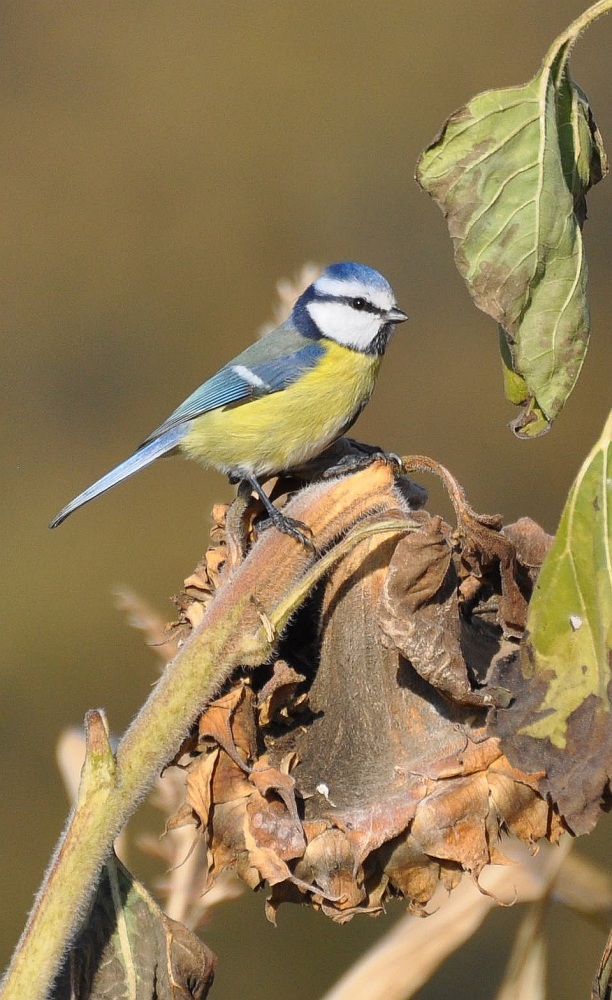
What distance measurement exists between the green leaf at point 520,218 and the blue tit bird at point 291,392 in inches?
30.7

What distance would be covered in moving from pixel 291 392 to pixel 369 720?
3.19ft

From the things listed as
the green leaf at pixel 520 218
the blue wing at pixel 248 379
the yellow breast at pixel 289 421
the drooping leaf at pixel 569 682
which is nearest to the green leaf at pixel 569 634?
the drooping leaf at pixel 569 682

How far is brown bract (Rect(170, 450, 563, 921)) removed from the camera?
890 mm

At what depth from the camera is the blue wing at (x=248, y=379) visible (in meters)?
1.88

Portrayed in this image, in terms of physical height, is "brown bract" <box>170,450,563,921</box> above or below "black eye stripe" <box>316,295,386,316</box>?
below

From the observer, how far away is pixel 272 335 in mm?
2023

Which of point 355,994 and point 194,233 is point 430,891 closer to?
point 355,994

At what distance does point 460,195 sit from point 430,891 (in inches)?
23.7

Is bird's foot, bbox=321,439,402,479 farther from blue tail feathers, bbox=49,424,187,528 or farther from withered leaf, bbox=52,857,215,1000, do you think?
blue tail feathers, bbox=49,424,187,528

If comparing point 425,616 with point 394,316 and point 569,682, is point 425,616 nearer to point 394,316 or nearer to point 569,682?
point 569,682

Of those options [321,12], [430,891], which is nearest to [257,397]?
[430,891]

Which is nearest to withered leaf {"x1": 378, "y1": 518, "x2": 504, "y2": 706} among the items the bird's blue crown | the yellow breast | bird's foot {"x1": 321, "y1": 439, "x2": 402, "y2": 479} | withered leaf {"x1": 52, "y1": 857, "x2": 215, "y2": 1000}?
bird's foot {"x1": 321, "y1": 439, "x2": 402, "y2": 479}

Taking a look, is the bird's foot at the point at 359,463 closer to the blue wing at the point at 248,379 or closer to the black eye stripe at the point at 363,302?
the blue wing at the point at 248,379

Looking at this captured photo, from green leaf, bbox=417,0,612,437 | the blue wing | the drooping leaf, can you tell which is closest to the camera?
the drooping leaf
